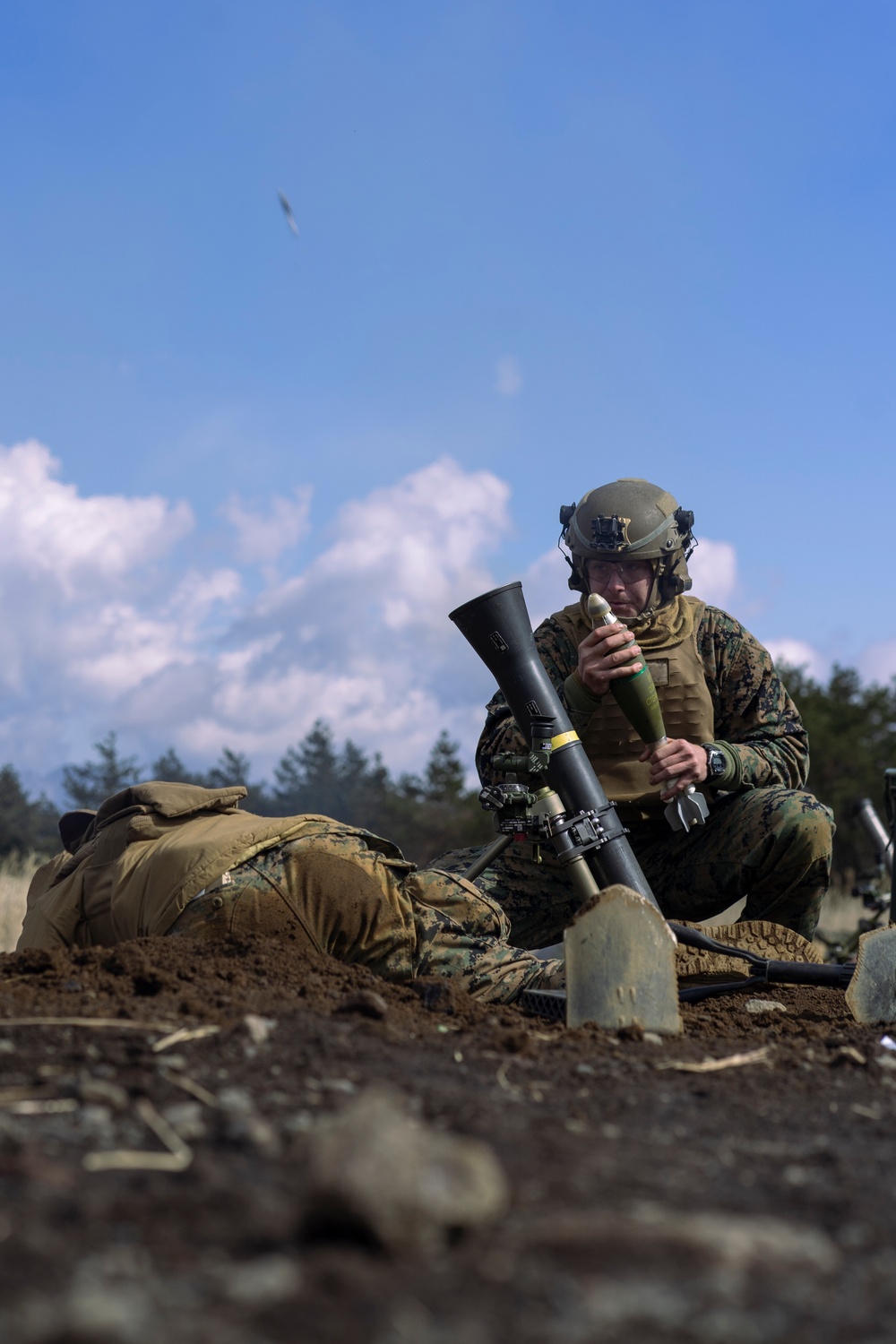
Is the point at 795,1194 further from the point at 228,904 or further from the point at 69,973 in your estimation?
the point at 228,904

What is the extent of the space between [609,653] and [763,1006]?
132cm

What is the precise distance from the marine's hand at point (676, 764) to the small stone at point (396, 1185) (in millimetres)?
3279

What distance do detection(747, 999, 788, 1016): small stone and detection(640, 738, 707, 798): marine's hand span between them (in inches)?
36.3

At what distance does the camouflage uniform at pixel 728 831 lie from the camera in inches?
189

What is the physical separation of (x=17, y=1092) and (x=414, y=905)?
6.65 feet

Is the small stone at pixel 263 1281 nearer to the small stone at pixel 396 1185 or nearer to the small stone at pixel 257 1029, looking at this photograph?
the small stone at pixel 396 1185

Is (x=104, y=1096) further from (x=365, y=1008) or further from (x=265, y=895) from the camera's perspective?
(x=265, y=895)

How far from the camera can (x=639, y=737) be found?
16.6 feet

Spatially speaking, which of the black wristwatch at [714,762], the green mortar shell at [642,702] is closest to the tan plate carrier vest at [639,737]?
the black wristwatch at [714,762]

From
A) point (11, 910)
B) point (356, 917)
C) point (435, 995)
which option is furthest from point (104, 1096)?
point (11, 910)

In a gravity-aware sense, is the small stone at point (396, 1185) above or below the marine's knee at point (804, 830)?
below

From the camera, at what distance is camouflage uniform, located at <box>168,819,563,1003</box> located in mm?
3428

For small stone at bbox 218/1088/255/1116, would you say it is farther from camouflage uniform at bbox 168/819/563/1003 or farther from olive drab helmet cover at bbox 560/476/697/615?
olive drab helmet cover at bbox 560/476/697/615

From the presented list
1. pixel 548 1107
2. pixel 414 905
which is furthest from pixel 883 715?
pixel 548 1107
